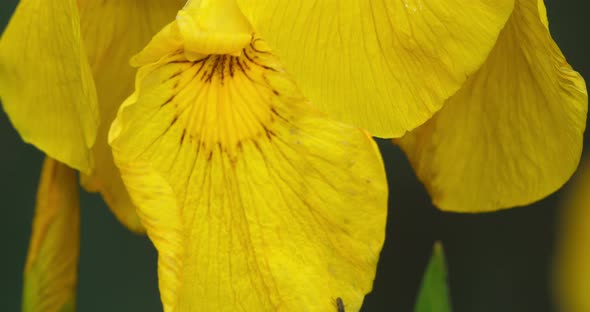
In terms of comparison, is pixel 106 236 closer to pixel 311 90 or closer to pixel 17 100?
pixel 17 100

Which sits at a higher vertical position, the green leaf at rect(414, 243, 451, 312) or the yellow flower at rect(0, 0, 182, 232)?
the yellow flower at rect(0, 0, 182, 232)

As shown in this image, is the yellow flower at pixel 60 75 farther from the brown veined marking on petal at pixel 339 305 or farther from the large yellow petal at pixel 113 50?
the brown veined marking on petal at pixel 339 305

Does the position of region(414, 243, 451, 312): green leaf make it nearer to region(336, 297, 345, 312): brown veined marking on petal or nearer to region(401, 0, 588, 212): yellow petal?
region(401, 0, 588, 212): yellow petal

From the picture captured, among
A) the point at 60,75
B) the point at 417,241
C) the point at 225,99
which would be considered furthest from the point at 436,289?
the point at 417,241

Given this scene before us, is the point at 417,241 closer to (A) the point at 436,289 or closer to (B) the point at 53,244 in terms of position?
(A) the point at 436,289

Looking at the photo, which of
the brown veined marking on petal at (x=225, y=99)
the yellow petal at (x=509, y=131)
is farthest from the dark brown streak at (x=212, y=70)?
the yellow petal at (x=509, y=131)

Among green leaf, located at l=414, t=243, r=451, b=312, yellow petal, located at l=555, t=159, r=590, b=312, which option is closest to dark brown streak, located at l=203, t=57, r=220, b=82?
green leaf, located at l=414, t=243, r=451, b=312

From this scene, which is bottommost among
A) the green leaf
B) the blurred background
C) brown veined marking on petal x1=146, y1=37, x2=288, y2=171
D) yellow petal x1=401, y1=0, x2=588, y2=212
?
the blurred background
